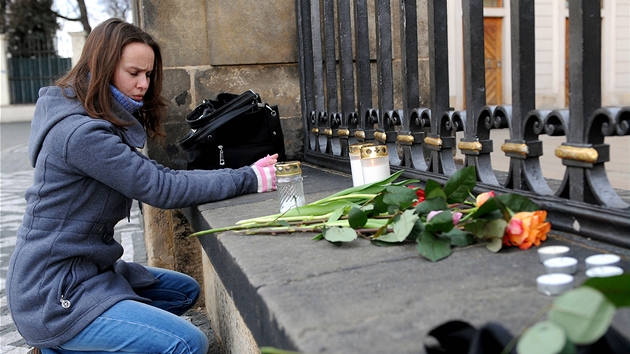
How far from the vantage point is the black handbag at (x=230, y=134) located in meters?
3.17

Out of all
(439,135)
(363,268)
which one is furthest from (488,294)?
(439,135)

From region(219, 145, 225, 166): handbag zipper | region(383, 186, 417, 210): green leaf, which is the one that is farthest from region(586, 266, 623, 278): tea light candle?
region(219, 145, 225, 166): handbag zipper

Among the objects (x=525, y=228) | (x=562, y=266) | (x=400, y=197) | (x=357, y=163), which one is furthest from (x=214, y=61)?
(x=562, y=266)

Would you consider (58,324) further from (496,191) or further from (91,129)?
(496,191)

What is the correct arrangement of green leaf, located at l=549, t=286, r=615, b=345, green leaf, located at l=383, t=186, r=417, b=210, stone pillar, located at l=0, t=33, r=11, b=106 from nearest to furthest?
green leaf, located at l=549, t=286, r=615, b=345 → green leaf, located at l=383, t=186, r=417, b=210 → stone pillar, located at l=0, t=33, r=11, b=106

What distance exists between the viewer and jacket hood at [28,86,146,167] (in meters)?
2.32

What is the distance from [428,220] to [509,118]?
1.82ft

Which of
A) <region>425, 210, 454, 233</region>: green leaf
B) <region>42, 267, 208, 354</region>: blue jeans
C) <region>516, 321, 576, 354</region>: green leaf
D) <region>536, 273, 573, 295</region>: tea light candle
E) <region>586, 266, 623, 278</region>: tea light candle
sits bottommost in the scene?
<region>42, 267, 208, 354</region>: blue jeans

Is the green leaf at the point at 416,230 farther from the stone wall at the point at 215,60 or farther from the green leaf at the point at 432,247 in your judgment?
the stone wall at the point at 215,60

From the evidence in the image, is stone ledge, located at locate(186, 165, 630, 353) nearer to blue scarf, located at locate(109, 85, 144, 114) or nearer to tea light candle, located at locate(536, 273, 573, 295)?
tea light candle, located at locate(536, 273, 573, 295)

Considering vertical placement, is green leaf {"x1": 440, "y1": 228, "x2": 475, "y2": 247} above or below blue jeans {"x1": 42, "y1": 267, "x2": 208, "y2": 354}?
above

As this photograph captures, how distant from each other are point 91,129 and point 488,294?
159 centimetres

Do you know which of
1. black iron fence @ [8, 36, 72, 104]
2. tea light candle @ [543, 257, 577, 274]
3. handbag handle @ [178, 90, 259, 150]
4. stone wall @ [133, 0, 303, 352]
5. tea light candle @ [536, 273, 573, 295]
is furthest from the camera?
black iron fence @ [8, 36, 72, 104]

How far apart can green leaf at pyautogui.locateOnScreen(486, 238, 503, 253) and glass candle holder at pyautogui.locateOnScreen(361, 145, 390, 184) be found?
0.81 metres
